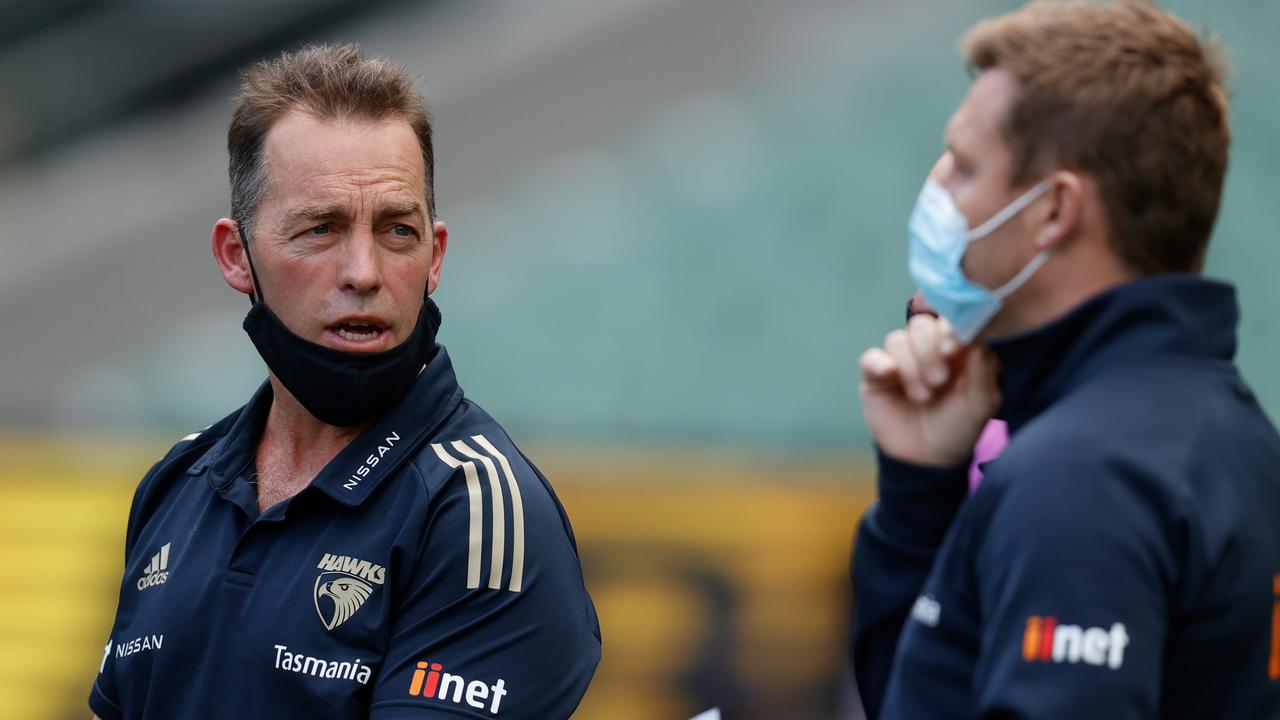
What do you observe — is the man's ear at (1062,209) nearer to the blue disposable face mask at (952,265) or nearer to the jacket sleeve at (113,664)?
the blue disposable face mask at (952,265)

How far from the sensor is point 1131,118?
4.93 feet

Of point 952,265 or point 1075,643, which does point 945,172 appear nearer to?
point 952,265

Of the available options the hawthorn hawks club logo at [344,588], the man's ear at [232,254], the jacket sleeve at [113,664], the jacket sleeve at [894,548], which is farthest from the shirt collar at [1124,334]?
the jacket sleeve at [113,664]

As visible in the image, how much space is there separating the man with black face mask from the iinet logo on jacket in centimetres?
77

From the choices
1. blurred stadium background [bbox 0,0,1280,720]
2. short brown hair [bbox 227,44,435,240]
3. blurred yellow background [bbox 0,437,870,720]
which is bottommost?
blurred yellow background [bbox 0,437,870,720]

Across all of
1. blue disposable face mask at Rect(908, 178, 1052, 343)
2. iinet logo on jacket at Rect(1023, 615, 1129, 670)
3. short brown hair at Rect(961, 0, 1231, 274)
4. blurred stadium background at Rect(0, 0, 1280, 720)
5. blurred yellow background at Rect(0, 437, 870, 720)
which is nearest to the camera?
iinet logo on jacket at Rect(1023, 615, 1129, 670)

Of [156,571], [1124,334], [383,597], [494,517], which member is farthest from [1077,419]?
[156,571]

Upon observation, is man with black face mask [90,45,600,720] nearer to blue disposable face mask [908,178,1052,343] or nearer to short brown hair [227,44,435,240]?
short brown hair [227,44,435,240]

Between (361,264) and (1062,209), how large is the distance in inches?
38.5

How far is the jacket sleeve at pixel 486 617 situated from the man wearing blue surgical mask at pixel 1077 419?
0.46 meters

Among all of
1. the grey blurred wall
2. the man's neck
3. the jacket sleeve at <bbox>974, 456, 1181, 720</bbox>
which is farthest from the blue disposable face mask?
the grey blurred wall

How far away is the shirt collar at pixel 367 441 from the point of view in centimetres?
209

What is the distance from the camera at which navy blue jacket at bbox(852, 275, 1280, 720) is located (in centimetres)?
139

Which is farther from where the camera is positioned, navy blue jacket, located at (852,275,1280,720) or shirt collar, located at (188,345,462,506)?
shirt collar, located at (188,345,462,506)
